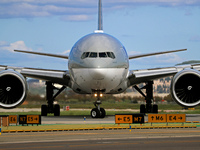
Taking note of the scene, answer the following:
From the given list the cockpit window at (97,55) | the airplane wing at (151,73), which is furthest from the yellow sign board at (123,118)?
the airplane wing at (151,73)

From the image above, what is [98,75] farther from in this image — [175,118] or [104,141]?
[104,141]

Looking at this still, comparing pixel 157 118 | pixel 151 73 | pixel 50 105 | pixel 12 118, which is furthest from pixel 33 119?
pixel 151 73

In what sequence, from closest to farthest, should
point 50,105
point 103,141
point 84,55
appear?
point 103,141
point 84,55
point 50,105

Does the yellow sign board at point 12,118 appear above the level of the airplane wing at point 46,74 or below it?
below

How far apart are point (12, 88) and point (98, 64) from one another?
20.4 feet

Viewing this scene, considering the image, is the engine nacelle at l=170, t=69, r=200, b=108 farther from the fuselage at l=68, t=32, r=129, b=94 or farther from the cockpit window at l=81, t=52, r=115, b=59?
the cockpit window at l=81, t=52, r=115, b=59

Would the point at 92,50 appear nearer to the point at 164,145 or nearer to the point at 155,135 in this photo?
the point at 155,135

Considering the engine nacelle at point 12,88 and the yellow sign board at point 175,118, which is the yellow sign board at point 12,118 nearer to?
the engine nacelle at point 12,88

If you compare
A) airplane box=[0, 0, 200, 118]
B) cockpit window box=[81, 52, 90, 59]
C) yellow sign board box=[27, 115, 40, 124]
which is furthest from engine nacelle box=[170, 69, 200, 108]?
yellow sign board box=[27, 115, 40, 124]

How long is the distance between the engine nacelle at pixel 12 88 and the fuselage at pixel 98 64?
3181mm

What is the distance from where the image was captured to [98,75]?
89.4 feet

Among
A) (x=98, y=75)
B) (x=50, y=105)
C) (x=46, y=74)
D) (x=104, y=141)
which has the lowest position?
(x=104, y=141)

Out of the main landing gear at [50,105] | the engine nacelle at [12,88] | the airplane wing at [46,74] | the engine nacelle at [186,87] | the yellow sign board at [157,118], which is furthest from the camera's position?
the main landing gear at [50,105]

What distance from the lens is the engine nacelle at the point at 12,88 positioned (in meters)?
29.4
